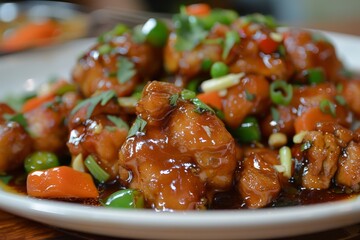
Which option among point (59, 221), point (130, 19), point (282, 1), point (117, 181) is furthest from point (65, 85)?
point (282, 1)

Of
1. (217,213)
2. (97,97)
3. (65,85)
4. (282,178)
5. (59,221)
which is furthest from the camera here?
(65,85)

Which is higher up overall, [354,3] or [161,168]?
[161,168]

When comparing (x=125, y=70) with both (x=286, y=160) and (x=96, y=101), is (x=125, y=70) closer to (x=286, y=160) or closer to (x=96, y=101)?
(x=96, y=101)

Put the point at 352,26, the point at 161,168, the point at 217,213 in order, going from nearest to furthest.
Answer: the point at 217,213, the point at 161,168, the point at 352,26

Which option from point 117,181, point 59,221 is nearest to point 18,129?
point 117,181

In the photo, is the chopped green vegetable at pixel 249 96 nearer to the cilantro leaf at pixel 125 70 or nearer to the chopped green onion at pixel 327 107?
the chopped green onion at pixel 327 107

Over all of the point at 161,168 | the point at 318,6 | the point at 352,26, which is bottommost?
the point at 318,6

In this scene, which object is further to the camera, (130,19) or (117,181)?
(130,19)

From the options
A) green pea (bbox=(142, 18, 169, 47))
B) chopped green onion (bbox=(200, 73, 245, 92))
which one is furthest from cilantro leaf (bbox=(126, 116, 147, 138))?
green pea (bbox=(142, 18, 169, 47))

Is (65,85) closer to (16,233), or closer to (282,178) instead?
(16,233)
